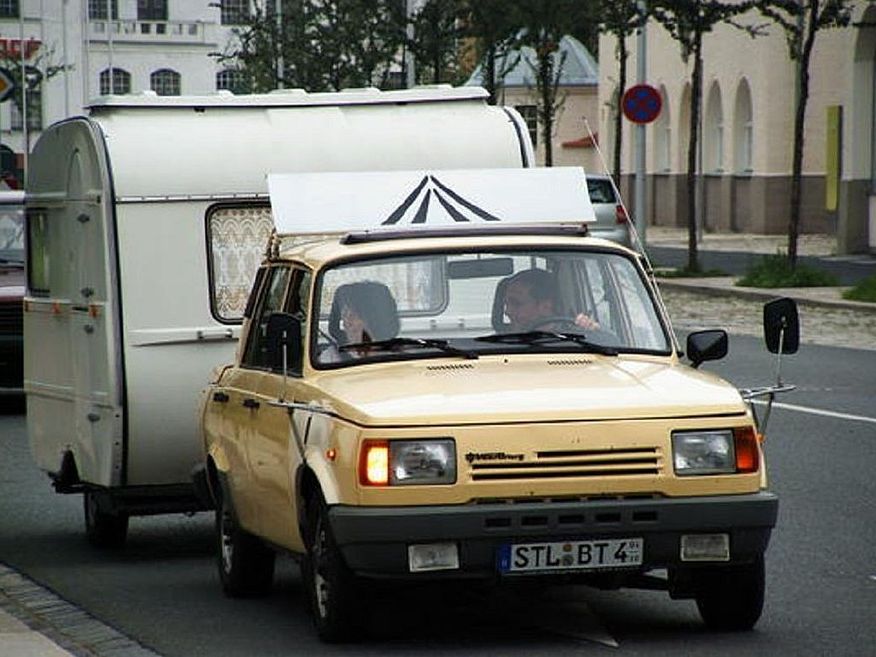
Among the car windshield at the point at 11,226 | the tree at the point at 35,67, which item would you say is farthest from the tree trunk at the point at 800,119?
the tree at the point at 35,67

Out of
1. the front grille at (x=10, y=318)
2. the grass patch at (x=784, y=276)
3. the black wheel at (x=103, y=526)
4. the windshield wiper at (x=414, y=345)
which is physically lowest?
the grass patch at (x=784, y=276)

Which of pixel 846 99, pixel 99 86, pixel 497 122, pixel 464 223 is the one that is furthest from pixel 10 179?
pixel 99 86

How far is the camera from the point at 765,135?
6362 cm

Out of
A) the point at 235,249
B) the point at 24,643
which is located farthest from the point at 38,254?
the point at 24,643

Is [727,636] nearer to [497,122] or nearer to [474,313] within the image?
[474,313]

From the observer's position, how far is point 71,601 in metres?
11.8

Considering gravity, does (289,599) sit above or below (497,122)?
below

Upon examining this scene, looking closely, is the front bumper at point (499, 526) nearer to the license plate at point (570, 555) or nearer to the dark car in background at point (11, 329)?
the license plate at point (570, 555)

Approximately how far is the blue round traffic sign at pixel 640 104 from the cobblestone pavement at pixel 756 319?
472cm

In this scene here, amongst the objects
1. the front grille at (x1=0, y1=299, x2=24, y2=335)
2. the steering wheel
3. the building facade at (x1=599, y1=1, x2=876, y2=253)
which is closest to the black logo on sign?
the steering wheel

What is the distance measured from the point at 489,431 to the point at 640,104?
112 ft

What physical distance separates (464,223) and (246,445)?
1.29m

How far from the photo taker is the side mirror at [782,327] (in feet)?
34.7

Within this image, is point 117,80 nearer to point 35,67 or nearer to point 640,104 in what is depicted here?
point 35,67
